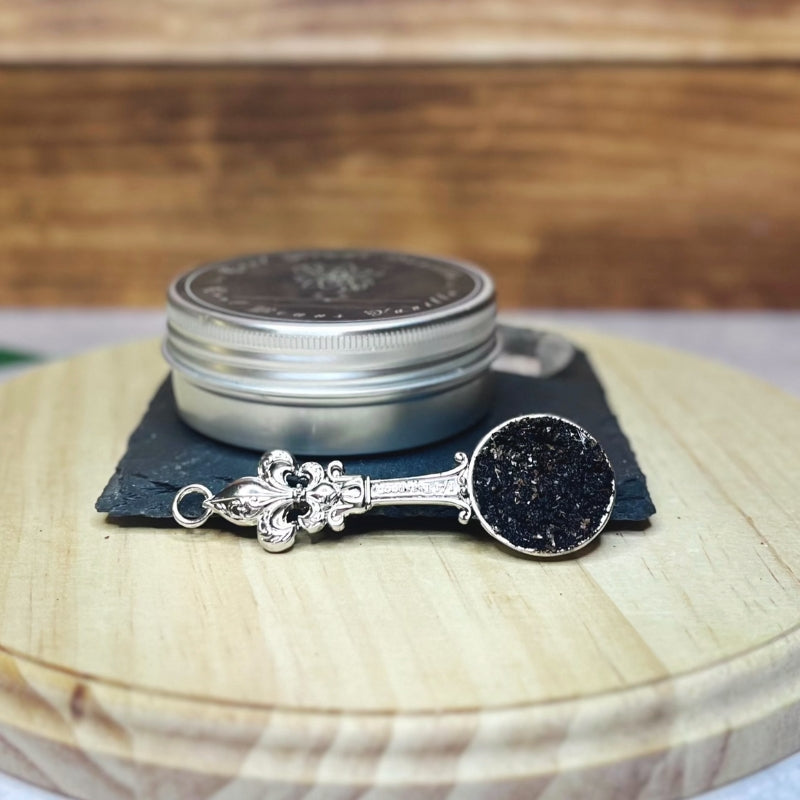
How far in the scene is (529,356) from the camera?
733 mm

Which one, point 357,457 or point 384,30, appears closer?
point 357,457

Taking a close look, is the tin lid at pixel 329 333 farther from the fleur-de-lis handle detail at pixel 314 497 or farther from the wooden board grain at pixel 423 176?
the wooden board grain at pixel 423 176

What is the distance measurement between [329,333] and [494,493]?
0.38 ft

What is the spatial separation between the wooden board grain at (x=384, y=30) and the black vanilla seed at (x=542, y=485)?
1.97ft

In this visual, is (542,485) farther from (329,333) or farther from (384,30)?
(384,30)

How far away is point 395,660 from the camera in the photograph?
0.41 metres

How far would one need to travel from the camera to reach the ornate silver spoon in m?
0.48

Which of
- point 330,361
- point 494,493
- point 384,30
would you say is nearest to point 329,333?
point 330,361

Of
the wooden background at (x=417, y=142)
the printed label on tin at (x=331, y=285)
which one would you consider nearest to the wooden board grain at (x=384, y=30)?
the wooden background at (x=417, y=142)

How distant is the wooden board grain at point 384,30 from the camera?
3.21ft

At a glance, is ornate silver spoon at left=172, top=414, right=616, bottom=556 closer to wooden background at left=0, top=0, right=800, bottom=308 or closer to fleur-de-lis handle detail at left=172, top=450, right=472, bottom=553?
fleur-de-lis handle detail at left=172, top=450, right=472, bottom=553

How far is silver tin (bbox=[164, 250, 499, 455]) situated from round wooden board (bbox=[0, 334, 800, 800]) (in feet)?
0.23

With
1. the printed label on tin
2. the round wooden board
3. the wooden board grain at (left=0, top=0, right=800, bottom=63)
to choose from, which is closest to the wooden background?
the wooden board grain at (left=0, top=0, right=800, bottom=63)

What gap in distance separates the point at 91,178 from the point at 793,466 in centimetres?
76
